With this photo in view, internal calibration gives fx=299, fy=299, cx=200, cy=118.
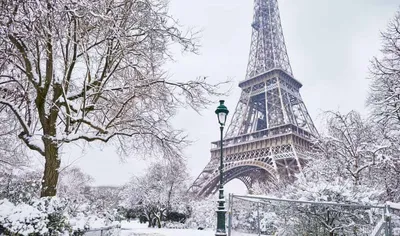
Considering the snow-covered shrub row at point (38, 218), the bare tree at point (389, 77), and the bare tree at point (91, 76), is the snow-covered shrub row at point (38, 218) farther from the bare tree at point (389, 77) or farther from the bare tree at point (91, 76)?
the bare tree at point (389, 77)

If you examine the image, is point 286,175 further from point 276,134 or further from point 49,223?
point 49,223

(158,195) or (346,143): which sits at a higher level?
(346,143)

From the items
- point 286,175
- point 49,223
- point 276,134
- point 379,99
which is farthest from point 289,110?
point 49,223

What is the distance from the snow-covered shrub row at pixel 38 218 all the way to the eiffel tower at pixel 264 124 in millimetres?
21225

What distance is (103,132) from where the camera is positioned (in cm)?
819

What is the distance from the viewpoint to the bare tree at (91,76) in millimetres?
5464

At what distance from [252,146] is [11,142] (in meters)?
24.7

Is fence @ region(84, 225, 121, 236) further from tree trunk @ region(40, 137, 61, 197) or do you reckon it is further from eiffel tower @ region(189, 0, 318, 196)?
eiffel tower @ region(189, 0, 318, 196)

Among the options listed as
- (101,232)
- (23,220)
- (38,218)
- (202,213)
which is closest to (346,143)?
(101,232)

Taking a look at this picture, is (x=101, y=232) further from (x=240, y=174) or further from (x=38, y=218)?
(x=240, y=174)

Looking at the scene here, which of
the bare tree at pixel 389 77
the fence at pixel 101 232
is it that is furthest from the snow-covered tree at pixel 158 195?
the bare tree at pixel 389 77

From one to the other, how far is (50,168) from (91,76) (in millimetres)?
2728

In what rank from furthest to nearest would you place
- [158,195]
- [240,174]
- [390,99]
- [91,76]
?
[240,174] → [158,195] → [390,99] → [91,76]

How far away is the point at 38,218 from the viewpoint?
19.5 ft
